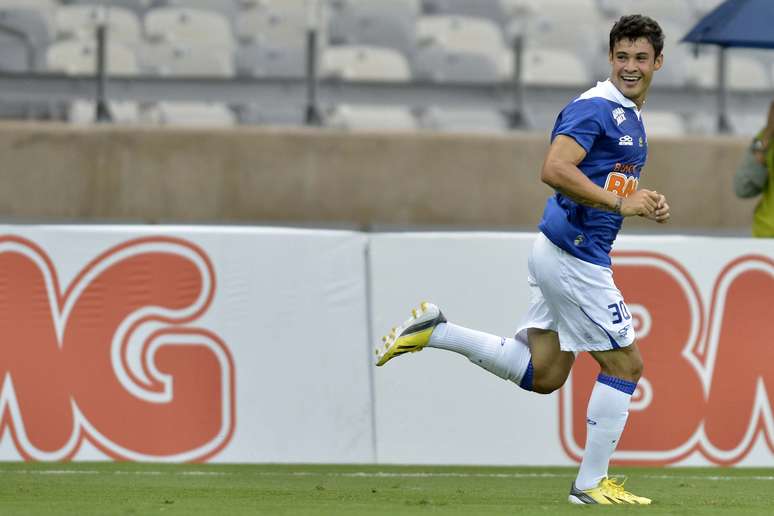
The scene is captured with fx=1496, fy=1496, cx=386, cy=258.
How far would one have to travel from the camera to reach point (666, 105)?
42.0 feet

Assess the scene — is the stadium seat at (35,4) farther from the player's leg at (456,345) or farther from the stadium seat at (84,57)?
the player's leg at (456,345)

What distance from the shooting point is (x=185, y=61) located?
11.7 metres

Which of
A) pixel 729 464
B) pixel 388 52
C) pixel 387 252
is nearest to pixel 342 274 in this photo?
pixel 387 252

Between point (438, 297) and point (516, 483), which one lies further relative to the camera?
point (438, 297)

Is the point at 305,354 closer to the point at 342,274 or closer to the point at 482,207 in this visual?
the point at 342,274

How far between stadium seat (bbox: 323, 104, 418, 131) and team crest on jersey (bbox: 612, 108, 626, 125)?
5.69 meters

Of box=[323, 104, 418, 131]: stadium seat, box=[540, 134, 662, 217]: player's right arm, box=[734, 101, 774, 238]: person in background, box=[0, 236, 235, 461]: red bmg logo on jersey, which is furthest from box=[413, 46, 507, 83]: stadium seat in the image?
box=[540, 134, 662, 217]: player's right arm

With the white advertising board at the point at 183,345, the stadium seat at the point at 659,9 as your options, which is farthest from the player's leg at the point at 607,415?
the stadium seat at the point at 659,9

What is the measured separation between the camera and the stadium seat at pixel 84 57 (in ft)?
36.6

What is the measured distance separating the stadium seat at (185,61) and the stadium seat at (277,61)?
0.68 feet

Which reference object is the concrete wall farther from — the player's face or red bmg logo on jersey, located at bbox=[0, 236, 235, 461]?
the player's face

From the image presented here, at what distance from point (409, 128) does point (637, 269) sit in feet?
12.5

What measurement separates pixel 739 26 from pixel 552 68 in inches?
112

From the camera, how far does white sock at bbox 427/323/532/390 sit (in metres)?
6.85
